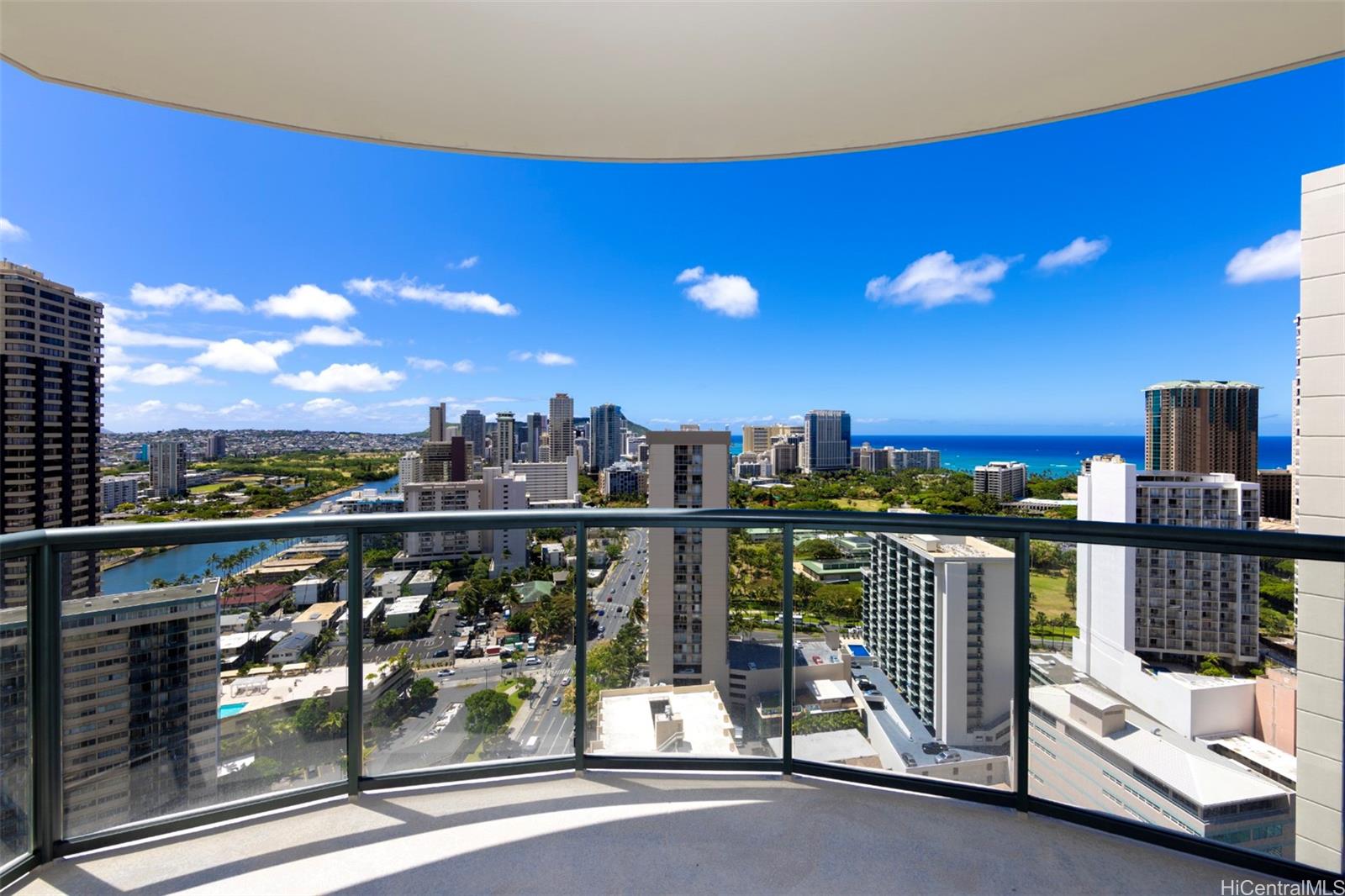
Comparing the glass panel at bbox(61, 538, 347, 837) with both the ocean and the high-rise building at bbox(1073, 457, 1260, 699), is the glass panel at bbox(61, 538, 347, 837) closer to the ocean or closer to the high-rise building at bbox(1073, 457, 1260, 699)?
the high-rise building at bbox(1073, 457, 1260, 699)

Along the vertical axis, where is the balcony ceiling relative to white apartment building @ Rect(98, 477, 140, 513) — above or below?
above

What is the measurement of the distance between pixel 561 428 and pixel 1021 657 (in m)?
11.6

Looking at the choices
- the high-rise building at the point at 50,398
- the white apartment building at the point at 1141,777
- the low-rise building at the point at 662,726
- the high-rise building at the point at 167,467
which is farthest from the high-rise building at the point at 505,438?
the white apartment building at the point at 1141,777

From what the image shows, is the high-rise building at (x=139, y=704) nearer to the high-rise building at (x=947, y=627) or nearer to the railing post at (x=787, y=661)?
the railing post at (x=787, y=661)

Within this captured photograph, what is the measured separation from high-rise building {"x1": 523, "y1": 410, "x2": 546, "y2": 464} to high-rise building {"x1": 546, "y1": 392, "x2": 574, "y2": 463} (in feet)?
0.57

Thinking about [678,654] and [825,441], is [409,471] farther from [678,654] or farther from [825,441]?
[825,441]

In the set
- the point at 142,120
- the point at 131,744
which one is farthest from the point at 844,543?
the point at 142,120

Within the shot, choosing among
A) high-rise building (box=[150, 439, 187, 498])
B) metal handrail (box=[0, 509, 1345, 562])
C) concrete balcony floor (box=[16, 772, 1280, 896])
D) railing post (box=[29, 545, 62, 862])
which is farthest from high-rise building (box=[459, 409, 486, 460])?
concrete balcony floor (box=[16, 772, 1280, 896])

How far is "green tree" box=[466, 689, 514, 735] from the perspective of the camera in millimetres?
2217

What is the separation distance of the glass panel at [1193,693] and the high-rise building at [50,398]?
6.18 meters

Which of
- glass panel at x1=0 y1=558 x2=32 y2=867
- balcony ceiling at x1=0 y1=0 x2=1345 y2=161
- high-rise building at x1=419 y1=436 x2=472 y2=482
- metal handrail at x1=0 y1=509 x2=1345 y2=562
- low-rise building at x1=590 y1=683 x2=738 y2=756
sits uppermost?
balcony ceiling at x1=0 y1=0 x2=1345 y2=161

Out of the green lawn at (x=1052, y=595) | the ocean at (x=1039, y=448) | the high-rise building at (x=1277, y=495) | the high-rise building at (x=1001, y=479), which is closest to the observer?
the green lawn at (x=1052, y=595)

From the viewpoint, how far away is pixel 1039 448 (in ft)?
42.0

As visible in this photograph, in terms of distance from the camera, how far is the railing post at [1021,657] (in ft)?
6.61
